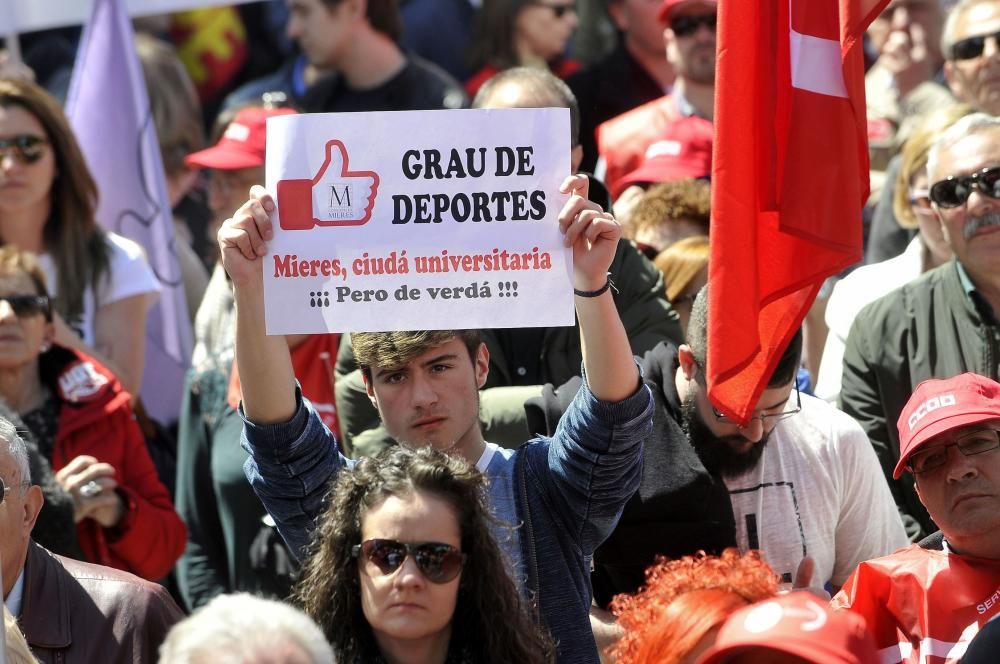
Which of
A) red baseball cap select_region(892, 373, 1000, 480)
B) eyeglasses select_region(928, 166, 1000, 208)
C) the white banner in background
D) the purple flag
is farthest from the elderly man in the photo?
the white banner in background

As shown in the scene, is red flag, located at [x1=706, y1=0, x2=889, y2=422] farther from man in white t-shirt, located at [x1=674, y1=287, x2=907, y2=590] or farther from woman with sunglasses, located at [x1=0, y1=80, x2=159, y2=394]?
woman with sunglasses, located at [x1=0, y1=80, x2=159, y2=394]

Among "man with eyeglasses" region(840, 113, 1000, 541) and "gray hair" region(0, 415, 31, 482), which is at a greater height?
"man with eyeglasses" region(840, 113, 1000, 541)

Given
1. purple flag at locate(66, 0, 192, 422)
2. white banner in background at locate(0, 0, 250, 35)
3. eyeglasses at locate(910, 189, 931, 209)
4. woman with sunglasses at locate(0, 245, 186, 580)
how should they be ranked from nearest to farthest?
woman with sunglasses at locate(0, 245, 186, 580) < eyeglasses at locate(910, 189, 931, 209) < purple flag at locate(66, 0, 192, 422) < white banner in background at locate(0, 0, 250, 35)

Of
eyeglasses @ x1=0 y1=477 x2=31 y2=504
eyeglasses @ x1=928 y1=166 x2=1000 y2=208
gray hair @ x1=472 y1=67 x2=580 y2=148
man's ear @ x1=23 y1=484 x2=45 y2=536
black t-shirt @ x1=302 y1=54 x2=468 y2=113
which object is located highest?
black t-shirt @ x1=302 y1=54 x2=468 y2=113

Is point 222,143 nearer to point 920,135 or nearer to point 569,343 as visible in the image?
point 569,343

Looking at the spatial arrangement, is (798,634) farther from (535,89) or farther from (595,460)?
(535,89)

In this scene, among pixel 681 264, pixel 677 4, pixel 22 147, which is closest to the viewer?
pixel 681 264

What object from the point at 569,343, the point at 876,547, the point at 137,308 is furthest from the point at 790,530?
the point at 137,308

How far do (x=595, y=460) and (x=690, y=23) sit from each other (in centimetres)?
329

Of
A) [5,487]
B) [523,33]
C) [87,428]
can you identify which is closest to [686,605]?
[5,487]

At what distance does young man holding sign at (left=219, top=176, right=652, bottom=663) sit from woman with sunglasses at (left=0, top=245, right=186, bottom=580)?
4.06 feet

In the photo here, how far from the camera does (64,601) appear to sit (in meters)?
3.88

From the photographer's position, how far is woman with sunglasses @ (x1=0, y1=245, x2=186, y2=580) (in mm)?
5043

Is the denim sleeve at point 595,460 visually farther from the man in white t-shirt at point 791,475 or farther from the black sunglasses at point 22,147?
the black sunglasses at point 22,147
